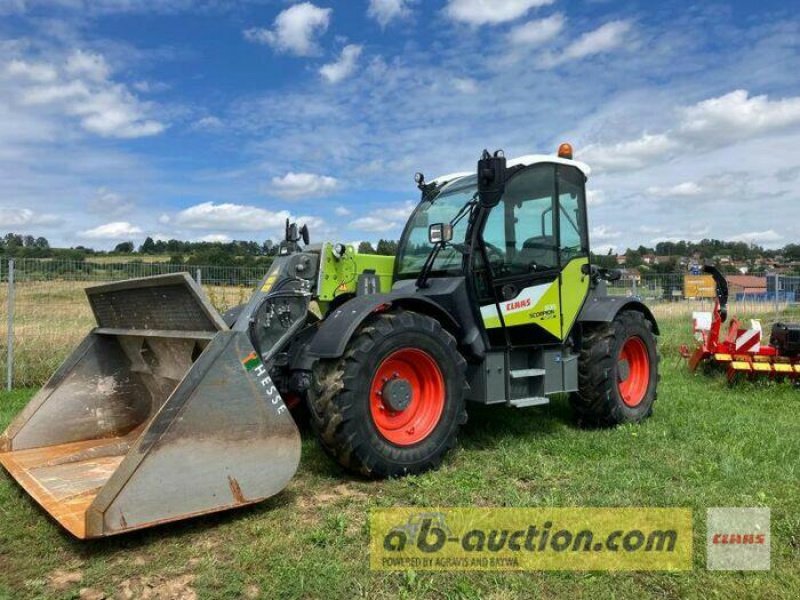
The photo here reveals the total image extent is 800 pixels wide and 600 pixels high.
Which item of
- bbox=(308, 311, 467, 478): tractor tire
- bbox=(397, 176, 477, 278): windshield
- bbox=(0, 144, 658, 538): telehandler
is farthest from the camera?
bbox=(397, 176, 477, 278): windshield

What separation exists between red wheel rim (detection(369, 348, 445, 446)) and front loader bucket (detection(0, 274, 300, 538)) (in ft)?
2.92

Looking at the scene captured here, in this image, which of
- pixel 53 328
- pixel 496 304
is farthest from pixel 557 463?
pixel 53 328

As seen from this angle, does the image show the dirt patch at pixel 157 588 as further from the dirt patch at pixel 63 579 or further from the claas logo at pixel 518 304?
the claas logo at pixel 518 304

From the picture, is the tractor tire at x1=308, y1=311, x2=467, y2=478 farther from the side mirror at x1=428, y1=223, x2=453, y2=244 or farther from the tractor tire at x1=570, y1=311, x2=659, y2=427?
A: the tractor tire at x1=570, y1=311, x2=659, y2=427

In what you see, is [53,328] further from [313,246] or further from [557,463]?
[557,463]

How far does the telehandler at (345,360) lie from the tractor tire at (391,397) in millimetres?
12

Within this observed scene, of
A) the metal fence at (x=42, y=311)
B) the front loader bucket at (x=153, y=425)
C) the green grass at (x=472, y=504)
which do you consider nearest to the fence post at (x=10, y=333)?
the metal fence at (x=42, y=311)

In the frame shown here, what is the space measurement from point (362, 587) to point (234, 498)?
1047mm

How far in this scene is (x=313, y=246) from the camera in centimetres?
582

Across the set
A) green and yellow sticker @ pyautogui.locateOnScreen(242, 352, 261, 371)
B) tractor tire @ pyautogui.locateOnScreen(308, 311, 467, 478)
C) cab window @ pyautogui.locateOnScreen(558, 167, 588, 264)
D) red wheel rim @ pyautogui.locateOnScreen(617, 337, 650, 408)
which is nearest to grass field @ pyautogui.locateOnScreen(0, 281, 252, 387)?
cab window @ pyautogui.locateOnScreen(558, 167, 588, 264)

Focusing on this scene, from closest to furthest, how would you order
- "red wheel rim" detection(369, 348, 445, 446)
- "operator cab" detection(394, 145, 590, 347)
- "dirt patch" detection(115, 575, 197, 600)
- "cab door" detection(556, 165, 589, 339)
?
1. "dirt patch" detection(115, 575, 197, 600)
2. "red wheel rim" detection(369, 348, 445, 446)
3. "operator cab" detection(394, 145, 590, 347)
4. "cab door" detection(556, 165, 589, 339)

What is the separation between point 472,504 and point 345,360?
1269 mm

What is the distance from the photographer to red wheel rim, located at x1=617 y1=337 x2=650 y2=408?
677 centimetres

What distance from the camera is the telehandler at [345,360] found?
3768mm
